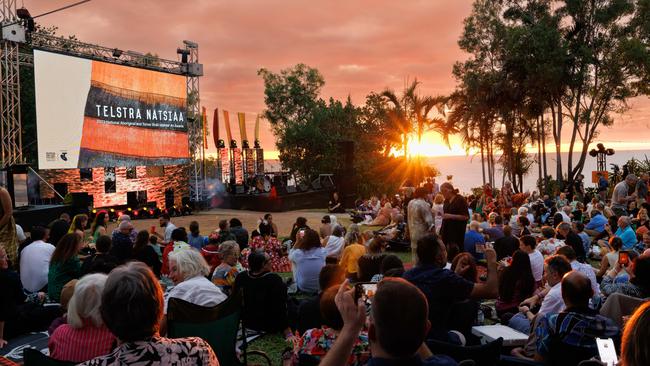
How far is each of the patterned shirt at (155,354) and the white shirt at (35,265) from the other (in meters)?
4.87

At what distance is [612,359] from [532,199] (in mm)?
17225

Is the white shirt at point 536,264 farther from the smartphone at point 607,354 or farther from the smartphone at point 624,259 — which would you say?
the smartphone at point 607,354

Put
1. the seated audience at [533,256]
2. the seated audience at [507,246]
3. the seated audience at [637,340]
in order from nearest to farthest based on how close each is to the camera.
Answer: the seated audience at [637,340] < the seated audience at [533,256] < the seated audience at [507,246]

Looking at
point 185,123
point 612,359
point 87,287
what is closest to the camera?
point 612,359

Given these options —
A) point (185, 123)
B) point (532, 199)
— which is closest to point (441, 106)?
point (532, 199)

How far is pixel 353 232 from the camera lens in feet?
23.2

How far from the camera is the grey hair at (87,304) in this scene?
269 cm

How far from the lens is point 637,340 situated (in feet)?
4.15

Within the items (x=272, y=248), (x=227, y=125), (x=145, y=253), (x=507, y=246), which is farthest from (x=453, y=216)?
(x=227, y=125)

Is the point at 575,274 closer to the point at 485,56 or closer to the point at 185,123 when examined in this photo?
the point at 185,123

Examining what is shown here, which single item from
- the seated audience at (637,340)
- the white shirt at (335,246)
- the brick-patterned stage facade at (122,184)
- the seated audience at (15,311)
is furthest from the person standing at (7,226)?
the brick-patterned stage facade at (122,184)

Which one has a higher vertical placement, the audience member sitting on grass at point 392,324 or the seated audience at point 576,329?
the audience member sitting on grass at point 392,324

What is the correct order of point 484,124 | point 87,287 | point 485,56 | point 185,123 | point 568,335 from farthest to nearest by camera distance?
point 485,56
point 484,124
point 185,123
point 568,335
point 87,287

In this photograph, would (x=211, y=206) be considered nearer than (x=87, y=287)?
No
